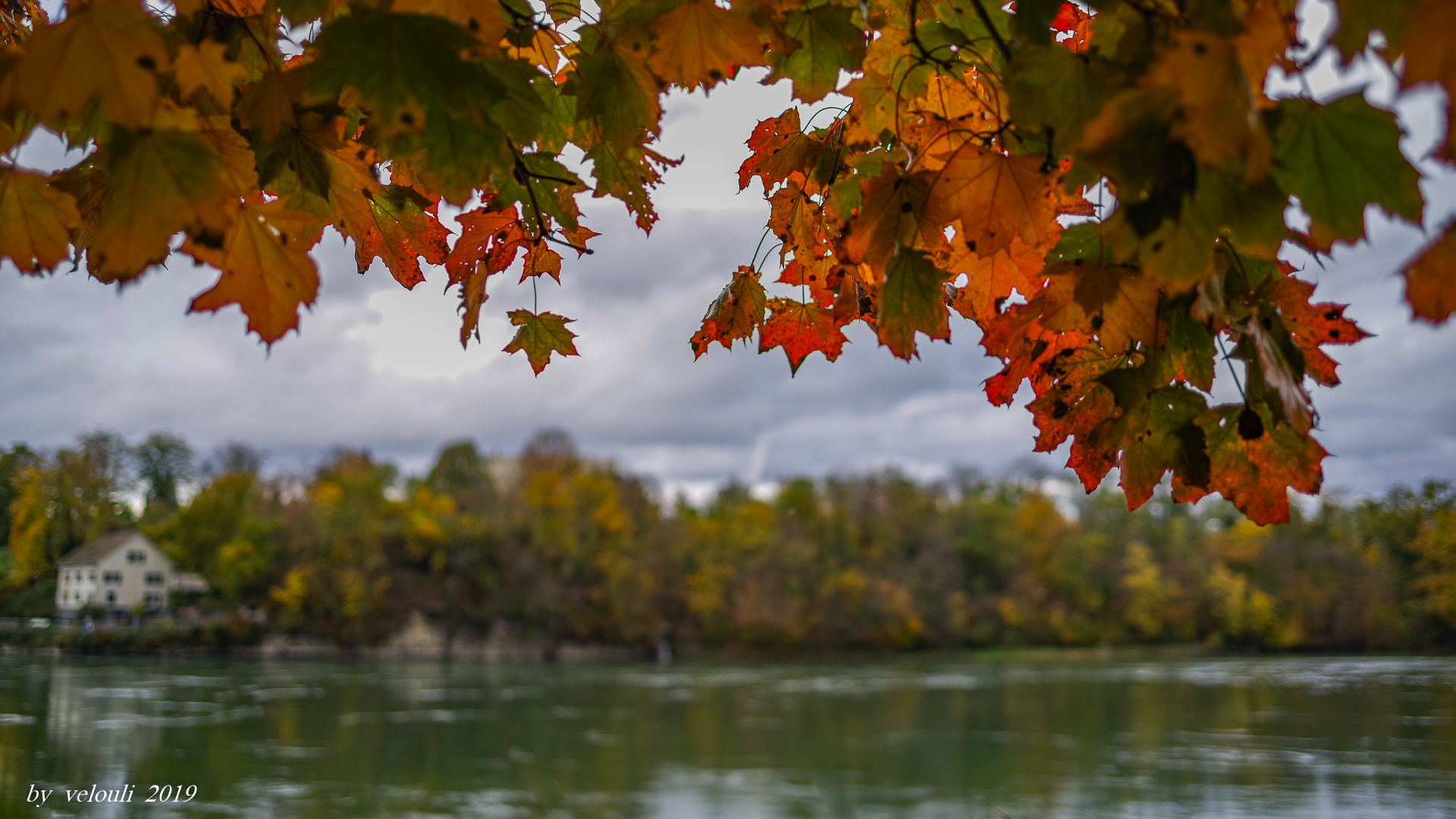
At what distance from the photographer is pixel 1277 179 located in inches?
25.8

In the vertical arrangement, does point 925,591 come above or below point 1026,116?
below

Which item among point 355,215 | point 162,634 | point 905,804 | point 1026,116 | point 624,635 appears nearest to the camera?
point 1026,116

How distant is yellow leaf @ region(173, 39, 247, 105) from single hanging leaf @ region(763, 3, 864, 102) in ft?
1.84

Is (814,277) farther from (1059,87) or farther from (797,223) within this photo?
(1059,87)

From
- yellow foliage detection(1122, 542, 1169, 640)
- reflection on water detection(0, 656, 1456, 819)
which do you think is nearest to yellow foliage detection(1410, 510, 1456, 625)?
yellow foliage detection(1122, 542, 1169, 640)

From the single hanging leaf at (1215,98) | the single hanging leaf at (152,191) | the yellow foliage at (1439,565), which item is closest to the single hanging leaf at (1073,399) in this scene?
the single hanging leaf at (1215,98)

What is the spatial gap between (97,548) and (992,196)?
739cm

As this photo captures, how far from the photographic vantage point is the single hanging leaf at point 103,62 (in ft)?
2.08

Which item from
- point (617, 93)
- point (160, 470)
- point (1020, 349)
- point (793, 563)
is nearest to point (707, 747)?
point (160, 470)

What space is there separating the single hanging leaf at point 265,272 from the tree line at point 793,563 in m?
22.7

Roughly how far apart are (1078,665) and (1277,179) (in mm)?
31573

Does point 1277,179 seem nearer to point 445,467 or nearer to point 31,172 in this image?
point 31,172

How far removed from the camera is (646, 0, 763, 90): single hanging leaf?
905 mm

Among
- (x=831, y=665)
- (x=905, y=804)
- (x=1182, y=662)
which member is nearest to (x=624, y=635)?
(x=831, y=665)
